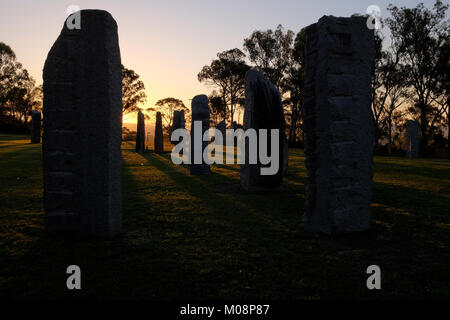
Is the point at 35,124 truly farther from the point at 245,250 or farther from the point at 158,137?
the point at 245,250

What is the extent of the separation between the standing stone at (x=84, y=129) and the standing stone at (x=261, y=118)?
4012 mm

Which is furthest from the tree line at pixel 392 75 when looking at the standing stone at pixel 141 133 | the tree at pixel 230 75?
the standing stone at pixel 141 133

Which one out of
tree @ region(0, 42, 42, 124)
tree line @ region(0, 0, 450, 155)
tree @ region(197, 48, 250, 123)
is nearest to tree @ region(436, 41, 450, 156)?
tree line @ region(0, 0, 450, 155)

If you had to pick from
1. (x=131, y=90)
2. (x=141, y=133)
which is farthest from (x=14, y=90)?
(x=141, y=133)

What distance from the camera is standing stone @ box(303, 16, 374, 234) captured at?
3936 mm

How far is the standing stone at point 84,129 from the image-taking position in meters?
3.65

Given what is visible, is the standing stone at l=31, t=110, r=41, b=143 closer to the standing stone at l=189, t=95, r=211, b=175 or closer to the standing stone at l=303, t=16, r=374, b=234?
the standing stone at l=189, t=95, r=211, b=175

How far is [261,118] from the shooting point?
24.4 feet

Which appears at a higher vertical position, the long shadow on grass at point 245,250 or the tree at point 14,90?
the tree at point 14,90

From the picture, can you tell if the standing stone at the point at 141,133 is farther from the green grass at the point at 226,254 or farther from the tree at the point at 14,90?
the tree at the point at 14,90

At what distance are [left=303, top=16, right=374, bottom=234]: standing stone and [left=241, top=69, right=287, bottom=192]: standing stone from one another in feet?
10.5

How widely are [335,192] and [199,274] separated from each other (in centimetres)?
207

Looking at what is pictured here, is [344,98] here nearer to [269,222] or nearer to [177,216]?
[269,222]
